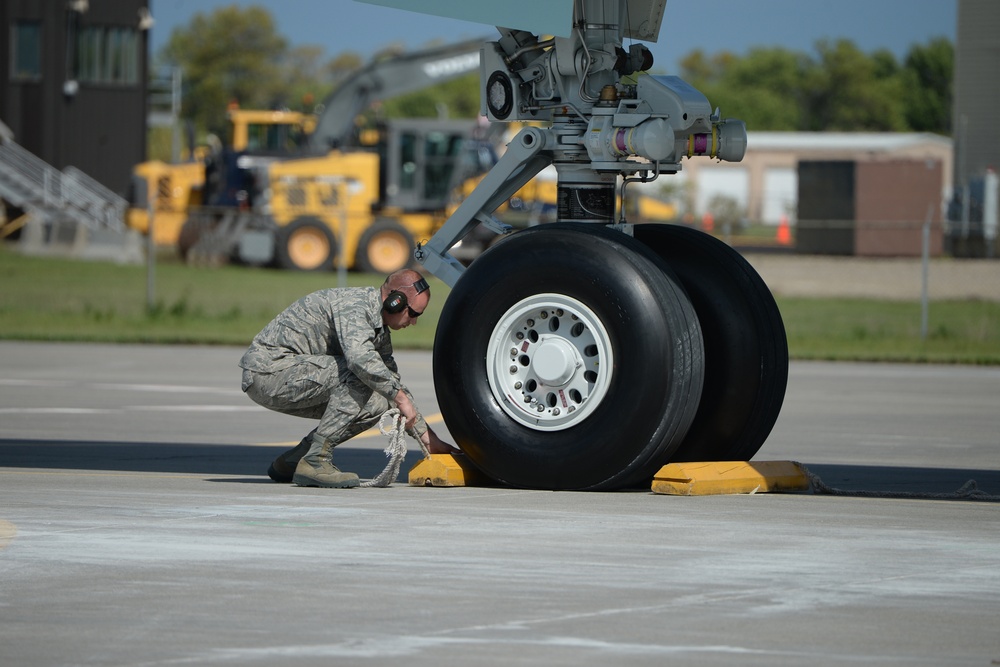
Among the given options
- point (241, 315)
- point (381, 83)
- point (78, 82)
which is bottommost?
point (241, 315)

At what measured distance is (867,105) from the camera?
105625mm

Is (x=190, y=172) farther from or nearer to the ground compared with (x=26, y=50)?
nearer to the ground

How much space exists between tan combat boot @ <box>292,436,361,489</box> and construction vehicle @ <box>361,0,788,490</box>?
2.03ft

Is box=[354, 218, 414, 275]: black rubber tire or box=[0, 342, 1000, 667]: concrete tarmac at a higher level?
box=[354, 218, 414, 275]: black rubber tire

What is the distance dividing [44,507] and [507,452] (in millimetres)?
2245

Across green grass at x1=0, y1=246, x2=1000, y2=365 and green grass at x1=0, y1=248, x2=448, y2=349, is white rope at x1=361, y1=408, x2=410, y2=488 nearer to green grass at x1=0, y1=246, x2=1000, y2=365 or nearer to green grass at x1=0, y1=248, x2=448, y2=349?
green grass at x1=0, y1=246, x2=1000, y2=365

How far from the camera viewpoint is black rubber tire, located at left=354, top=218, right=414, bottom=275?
35281 mm

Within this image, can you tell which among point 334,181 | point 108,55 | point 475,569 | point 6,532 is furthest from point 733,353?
point 108,55

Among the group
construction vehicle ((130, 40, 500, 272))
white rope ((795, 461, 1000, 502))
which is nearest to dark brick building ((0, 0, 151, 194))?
construction vehicle ((130, 40, 500, 272))

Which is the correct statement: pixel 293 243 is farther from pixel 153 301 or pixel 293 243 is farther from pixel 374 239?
pixel 153 301

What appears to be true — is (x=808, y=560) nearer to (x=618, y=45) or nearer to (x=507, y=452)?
(x=507, y=452)

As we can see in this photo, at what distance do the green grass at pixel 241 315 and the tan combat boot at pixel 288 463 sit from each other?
11638 mm

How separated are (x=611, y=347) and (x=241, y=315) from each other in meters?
16.4

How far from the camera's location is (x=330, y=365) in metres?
8.72
